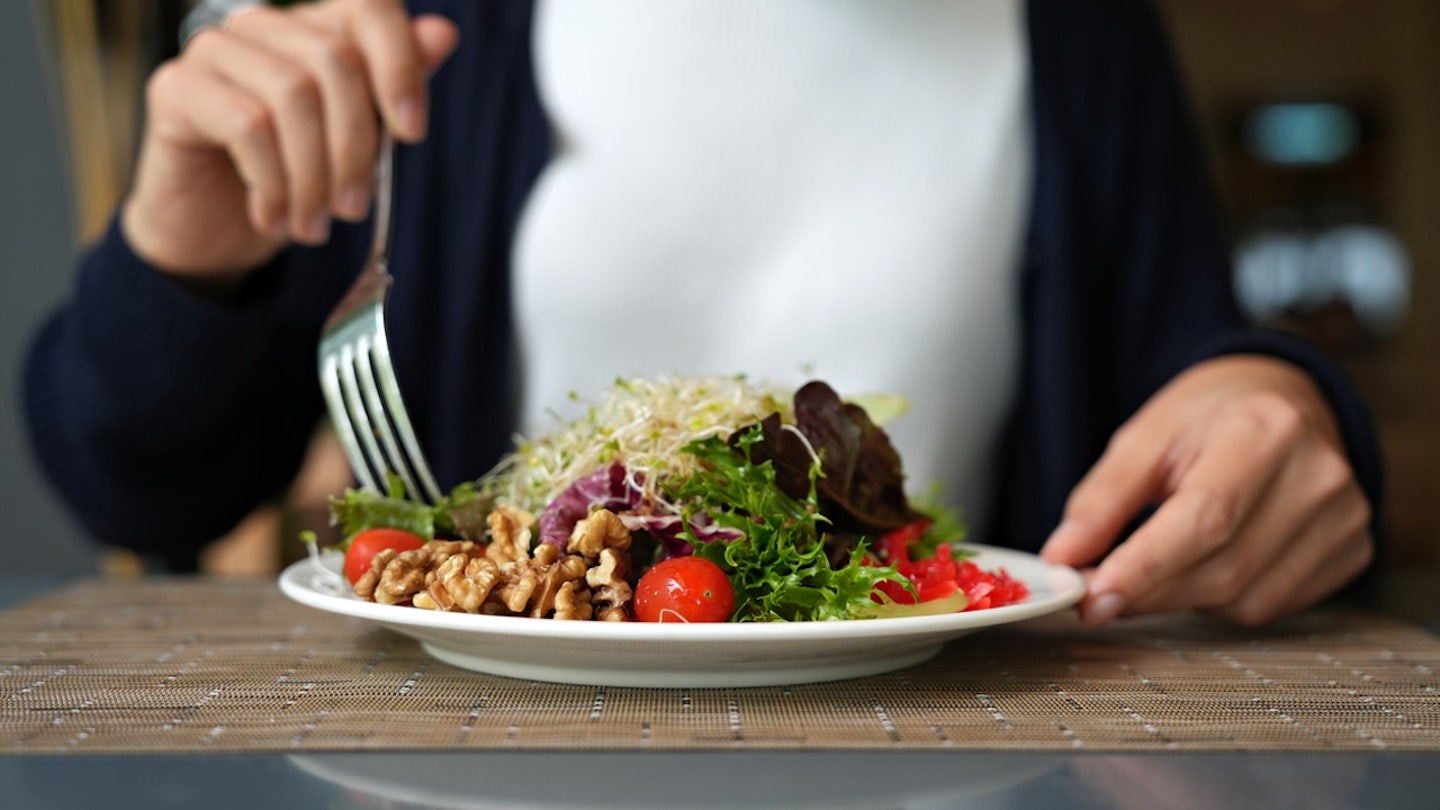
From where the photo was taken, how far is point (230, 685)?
2.95 ft

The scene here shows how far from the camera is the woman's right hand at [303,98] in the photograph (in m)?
1.38

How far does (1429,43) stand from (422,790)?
6.99 meters

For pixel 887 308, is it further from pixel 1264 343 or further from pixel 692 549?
pixel 692 549

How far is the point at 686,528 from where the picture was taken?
3.31ft

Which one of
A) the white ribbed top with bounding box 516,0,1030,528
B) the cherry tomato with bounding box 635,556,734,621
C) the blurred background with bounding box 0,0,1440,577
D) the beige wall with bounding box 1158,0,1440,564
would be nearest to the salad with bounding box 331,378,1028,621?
the cherry tomato with bounding box 635,556,734,621

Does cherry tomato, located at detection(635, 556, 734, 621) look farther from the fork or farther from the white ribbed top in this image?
the white ribbed top

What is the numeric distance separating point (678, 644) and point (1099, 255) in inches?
55.3

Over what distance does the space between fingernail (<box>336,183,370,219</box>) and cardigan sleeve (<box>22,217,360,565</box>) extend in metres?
0.38

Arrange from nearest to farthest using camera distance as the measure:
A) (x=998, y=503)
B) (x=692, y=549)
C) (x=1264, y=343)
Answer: (x=692, y=549) < (x=1264, y=343) < (x=998, y=503)

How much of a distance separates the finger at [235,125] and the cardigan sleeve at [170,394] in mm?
299

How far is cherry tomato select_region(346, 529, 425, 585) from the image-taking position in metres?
1.05

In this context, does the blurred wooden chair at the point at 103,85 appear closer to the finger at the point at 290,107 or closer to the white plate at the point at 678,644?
the finger at the point at 290,107

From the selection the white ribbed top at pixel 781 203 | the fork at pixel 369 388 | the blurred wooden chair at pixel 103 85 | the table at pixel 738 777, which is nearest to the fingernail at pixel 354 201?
the fork at pixel 369 388

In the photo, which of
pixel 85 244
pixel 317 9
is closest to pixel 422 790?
pixel 317 9
